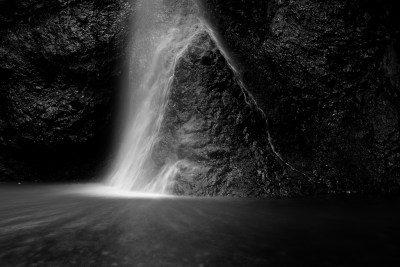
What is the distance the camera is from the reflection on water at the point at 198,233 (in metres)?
2.40

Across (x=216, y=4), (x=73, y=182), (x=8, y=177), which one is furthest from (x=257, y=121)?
(x=8, y=177)

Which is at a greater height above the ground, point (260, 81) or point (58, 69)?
point (58, 69)

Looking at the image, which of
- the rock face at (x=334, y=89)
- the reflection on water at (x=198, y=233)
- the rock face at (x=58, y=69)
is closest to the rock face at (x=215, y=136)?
the rock face at (x=334, y=89)

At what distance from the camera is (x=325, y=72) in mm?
6496

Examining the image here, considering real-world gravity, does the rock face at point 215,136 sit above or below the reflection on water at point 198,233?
above

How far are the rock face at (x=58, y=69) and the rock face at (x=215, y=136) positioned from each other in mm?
2353

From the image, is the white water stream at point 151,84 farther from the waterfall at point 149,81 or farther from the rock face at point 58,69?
the rock face at point 58,69

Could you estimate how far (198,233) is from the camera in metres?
3.04

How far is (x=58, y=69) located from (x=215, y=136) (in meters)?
4.23

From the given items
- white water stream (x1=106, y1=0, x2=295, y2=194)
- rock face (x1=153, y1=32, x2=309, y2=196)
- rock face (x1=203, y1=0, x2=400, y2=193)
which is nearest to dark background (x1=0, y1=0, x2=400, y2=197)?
rock face (x1=203, y1=0, x2=400, y2=193)

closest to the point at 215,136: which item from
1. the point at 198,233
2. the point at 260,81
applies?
the point at 260,81

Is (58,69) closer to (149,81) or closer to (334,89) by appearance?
(149,81)

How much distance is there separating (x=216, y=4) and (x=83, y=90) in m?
3.57

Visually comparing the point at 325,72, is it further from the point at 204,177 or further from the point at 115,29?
the point at 115,29
